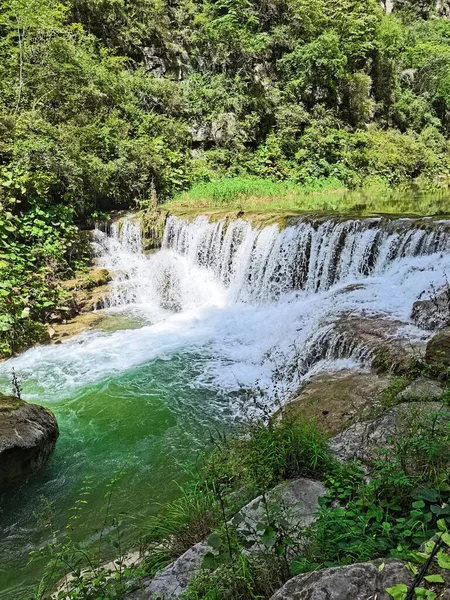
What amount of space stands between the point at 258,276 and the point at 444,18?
38765 millimetres

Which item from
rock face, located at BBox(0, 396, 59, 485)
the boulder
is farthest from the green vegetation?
rock face, located at BBox(0, 396, 59, 485)

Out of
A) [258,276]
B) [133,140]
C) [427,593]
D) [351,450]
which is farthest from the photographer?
[133,140]

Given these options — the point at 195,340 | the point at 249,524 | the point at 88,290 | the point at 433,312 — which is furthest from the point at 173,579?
the point at 88,290

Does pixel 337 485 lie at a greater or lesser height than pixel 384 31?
lesser

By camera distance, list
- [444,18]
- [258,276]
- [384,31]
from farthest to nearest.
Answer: [444,18] < [384,31] < [258,276]

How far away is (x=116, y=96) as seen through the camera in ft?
52.7

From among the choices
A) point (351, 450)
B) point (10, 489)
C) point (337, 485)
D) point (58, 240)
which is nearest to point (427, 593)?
point (337, 485)

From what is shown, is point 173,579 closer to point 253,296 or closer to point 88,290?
point 253,296

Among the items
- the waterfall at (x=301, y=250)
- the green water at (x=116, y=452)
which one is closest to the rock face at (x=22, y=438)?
the green water at (x=116, y=452)

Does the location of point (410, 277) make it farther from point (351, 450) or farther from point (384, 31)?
point (384, 31)

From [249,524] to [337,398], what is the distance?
288 cm

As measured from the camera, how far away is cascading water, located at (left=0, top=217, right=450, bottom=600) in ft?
15.8

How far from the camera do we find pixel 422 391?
3838 millimetres

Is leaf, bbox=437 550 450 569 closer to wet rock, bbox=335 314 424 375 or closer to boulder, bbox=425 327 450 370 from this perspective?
boulder, bbox=425 327 450 370
